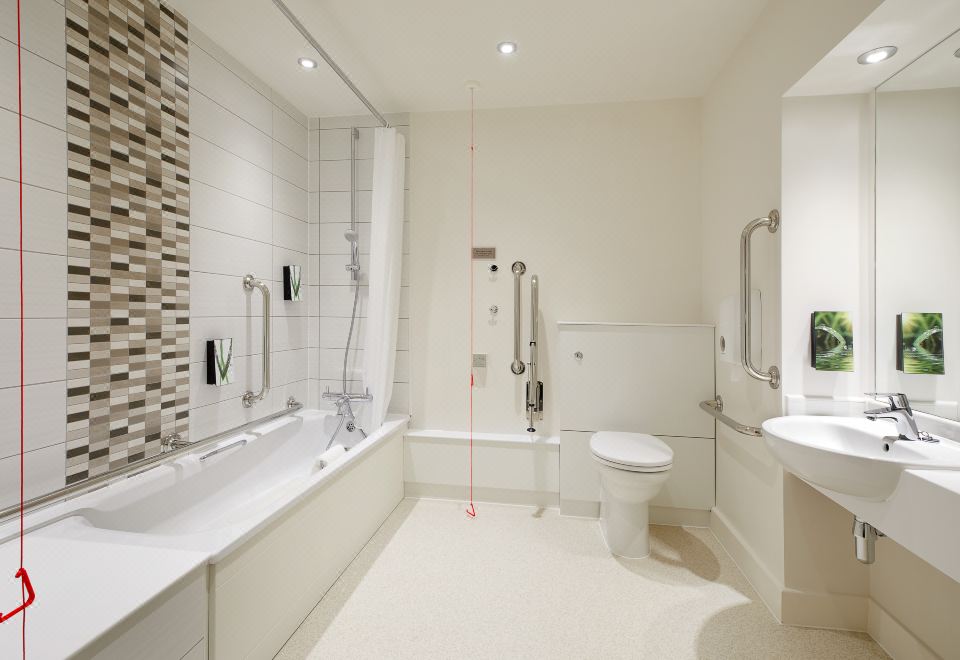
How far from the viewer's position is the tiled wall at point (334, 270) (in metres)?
2.83

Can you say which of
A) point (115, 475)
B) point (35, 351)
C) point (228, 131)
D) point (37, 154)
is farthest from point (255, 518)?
point (228, 131)

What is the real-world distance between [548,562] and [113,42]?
2.77 metres

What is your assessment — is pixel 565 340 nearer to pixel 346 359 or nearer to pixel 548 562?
pixel 548 562

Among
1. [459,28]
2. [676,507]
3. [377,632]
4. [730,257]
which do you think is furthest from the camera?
[676,507]

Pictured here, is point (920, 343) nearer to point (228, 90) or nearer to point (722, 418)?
point (722, 418)

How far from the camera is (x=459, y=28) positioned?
79.3 inches

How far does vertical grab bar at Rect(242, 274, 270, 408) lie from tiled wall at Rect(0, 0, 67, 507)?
0.86 meters

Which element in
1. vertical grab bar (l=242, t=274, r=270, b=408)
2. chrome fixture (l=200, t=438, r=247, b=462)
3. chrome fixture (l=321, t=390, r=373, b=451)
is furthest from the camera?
chrome fixture (l=321, t=390, r=373, b=451)

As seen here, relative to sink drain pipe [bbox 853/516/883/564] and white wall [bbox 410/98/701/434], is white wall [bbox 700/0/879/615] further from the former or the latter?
sink drain pipe [bbox 853/516/883/564]

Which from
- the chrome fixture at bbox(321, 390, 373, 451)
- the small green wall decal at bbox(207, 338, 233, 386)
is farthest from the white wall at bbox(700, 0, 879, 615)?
the small green wall decal at bbox(207, 338, 233, 386)

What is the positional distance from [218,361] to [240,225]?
0.72m

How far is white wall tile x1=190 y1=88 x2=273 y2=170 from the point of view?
79.5 inches

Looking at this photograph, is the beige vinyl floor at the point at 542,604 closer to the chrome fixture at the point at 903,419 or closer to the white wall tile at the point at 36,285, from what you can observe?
the chrome fixture at the point at 903,419

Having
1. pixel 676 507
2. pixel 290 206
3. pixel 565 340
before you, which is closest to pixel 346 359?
pixel 290 206
